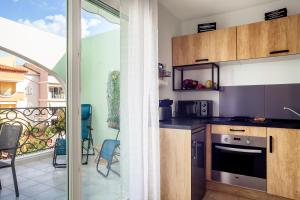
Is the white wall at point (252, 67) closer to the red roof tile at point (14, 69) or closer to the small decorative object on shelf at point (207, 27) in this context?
A: the small decorative object on shelf at point (207, 27)

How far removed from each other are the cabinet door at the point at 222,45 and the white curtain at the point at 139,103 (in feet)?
3.52

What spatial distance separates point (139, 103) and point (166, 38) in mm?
1418

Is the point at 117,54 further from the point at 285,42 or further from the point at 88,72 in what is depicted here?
the point at 285,42

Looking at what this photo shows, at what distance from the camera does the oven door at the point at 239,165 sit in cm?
236

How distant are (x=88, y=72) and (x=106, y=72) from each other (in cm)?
24

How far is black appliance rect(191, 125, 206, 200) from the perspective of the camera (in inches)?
86.3

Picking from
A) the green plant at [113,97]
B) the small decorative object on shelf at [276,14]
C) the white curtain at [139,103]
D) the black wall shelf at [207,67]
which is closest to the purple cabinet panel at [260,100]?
the black wall shelf at [207,67]

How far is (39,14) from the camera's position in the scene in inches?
60.6

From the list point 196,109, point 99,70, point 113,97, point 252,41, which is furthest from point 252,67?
point 99,70

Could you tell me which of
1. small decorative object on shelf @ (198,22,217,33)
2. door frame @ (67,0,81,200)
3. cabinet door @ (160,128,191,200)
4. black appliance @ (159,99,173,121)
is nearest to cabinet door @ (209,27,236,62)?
small decorative object on shelf @ (198,22,217,33)

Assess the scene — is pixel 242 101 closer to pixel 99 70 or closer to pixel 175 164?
pixel 175 164

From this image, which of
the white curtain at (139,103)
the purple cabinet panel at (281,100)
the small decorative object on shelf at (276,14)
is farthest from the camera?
the purple cabinet panel at (281,100)

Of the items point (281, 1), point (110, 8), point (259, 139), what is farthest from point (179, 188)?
point (281, 1)

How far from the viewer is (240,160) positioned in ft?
8.06
